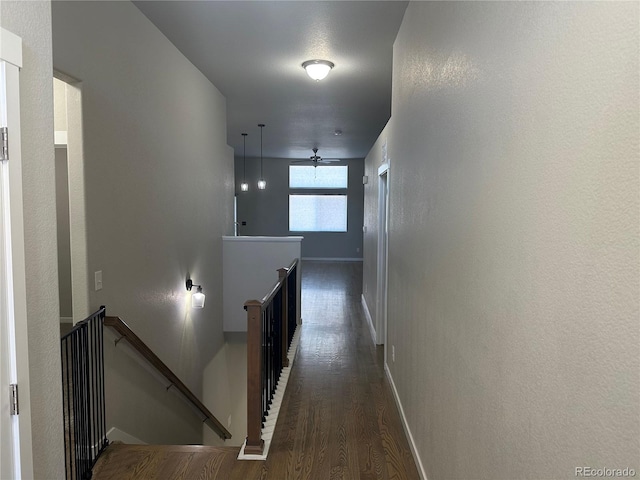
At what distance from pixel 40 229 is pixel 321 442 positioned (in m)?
2.37

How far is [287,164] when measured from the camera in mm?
13352

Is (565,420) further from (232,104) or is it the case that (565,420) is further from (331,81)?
(232,104)

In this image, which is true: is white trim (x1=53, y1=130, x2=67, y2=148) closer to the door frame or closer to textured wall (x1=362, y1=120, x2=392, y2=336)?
the door frame

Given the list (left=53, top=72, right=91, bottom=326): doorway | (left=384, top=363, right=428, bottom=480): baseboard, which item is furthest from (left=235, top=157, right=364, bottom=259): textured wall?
(left=53, top=72, right=91, bottom=326): doorway

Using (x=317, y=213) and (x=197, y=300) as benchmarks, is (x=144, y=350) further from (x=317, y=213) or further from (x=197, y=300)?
(x=317, y=213)

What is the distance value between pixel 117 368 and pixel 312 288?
6185 mm

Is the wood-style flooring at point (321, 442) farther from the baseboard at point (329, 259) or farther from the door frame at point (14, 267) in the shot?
the baseboard at point (329, 259)

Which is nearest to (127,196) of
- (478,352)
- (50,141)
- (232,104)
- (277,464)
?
(50,141)

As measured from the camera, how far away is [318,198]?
44.6 feet

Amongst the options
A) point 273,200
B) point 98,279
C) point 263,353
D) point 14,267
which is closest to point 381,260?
point 263,353

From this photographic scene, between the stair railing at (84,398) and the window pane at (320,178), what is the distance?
10794 millimetres

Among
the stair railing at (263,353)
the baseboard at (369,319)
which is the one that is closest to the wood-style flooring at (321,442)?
the stair railing at (263,353)

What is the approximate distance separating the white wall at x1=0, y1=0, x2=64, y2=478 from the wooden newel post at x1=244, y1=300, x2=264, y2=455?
Result: 138 centimetres

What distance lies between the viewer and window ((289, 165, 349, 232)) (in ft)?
44.4
